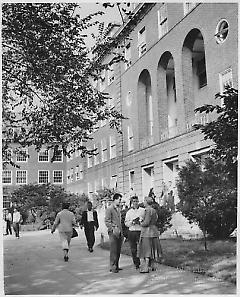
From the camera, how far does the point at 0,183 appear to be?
605cm

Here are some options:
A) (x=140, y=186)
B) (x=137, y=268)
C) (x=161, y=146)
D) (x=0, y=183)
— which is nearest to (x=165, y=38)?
(x=161, y=146)

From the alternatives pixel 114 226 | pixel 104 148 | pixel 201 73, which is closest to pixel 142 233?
pixel 114 226

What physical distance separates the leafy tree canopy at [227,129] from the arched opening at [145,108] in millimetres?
3799

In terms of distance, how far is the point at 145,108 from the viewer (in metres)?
10.7

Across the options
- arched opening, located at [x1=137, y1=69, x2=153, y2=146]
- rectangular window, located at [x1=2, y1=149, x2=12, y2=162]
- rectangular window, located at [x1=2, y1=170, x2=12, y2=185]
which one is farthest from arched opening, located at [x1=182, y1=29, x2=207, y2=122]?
rectangular window, located at [x1=2, y1=149, x2=12, y2=162]

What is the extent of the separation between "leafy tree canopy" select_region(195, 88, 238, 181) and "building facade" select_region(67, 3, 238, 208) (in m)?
0.66

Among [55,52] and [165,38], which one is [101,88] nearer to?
[55,52]

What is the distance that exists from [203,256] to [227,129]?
10.0 ft

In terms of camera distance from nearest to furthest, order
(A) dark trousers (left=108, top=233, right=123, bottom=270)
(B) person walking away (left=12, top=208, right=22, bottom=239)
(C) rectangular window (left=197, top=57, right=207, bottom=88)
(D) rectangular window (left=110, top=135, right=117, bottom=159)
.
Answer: (A) dark trousers (left=108, top=233, right=123, bottom=270), (D) rectangular window (left=110, top=135, right=117, bottom=159), (B) person walking away (left=12, top=208, right=22, bottom=239), (C) rectangular window (left=197, top=57, right=207, bottom=88)

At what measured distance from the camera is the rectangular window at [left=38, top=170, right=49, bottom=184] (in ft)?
28.8

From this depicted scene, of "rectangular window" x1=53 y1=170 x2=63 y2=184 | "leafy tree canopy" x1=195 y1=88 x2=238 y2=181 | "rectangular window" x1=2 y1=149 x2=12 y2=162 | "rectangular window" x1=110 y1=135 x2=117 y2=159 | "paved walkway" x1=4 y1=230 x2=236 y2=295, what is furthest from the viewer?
"rectangular window" x1=110 y1=135 x2=117 y2=159

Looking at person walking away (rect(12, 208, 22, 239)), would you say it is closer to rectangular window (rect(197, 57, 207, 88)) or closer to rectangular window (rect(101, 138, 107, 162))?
rectangular window (rect(101, 138, 107, 162))

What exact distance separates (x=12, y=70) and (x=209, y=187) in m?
4.54

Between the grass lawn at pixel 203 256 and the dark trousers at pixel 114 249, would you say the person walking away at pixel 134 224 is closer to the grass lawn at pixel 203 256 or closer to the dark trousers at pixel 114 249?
the dark trousers at pixel 114 249
